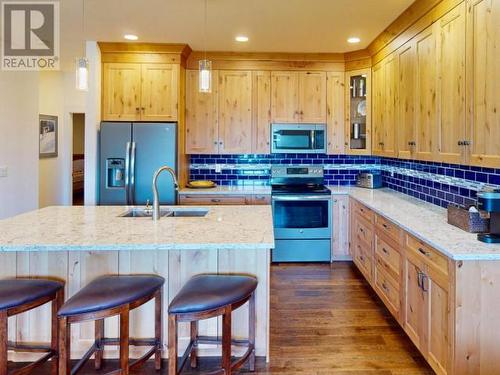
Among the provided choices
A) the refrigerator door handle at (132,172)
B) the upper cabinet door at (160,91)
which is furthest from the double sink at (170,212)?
the upper cabinet door at (160,91)

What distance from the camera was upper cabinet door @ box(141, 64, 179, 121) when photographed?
4695 millimetres

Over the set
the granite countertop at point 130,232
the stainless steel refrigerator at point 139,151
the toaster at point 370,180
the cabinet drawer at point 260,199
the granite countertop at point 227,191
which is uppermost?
the stainless steel refrigerator at point 139,151

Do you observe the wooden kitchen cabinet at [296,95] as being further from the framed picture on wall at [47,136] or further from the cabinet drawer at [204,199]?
the framed picture on wall at [47,136]

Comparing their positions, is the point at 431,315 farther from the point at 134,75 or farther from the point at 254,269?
the point at 134,75

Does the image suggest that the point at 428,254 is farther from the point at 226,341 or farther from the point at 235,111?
the point at 235,111

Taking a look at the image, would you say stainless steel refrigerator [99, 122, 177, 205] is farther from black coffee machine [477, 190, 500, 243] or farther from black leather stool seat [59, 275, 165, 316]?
black coffee machine [477, 190, 500, 243]

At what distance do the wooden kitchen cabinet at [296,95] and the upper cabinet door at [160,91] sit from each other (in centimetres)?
122

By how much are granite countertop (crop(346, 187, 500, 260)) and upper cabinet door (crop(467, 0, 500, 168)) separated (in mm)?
454

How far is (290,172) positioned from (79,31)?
2.92 m

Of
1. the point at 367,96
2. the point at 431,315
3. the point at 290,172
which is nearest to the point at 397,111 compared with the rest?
the point at 367,96

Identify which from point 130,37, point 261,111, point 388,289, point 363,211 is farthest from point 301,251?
point 130,37

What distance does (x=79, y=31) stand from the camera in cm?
423

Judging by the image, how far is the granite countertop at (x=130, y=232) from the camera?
82.5 inches

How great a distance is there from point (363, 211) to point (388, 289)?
1.05 m
